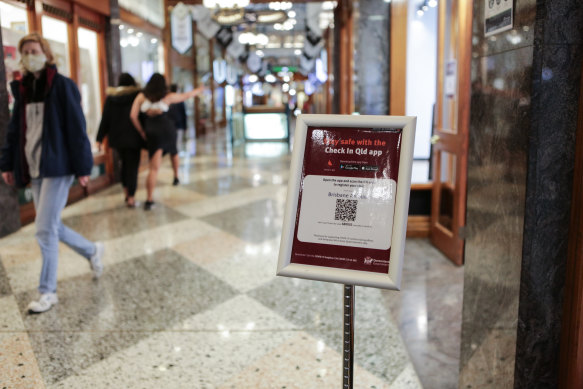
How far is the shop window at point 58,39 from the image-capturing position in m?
6.31

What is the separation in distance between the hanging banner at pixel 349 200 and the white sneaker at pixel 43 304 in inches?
89.0

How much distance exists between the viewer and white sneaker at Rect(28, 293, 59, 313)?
3123 millimetres

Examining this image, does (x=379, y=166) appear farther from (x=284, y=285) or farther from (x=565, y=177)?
(x=284, y=285)

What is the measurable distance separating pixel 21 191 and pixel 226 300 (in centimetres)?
324

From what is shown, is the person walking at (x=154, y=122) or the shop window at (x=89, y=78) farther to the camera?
the shop window at (x=89, y=78)

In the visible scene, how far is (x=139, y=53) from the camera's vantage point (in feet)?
34.2

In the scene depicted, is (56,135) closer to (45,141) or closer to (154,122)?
(45,141)

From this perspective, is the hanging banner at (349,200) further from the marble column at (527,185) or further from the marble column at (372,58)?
the marble column at (372,58)

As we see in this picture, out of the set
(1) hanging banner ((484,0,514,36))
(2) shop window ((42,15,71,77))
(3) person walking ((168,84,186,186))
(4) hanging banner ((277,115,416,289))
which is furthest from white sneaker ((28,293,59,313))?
(2) shop window ((42,15,71,77))

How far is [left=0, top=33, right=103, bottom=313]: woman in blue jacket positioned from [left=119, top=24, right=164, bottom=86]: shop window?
20.3 ft

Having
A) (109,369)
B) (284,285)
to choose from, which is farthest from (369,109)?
(109,369)

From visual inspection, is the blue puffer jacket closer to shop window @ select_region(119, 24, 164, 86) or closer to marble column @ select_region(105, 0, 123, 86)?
marble column @ select_region(105, 0, 123, 86)

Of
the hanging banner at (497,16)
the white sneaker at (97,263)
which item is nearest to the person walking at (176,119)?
the white sneaker at (97,263)

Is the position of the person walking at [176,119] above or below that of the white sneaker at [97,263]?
above
